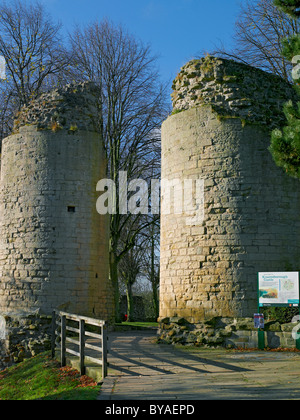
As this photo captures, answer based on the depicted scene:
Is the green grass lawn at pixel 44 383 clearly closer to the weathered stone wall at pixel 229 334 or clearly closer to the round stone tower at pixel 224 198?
the weathered stone wall at pixel 229 334

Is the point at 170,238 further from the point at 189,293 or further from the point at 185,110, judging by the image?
the point at 185,110

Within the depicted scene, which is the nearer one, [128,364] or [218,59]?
[128,364]

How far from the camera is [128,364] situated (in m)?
8.20

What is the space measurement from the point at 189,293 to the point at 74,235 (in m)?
3.74

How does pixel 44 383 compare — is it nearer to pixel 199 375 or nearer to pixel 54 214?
pixel 199 375

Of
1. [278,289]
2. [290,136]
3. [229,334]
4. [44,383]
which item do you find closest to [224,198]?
[278,289]

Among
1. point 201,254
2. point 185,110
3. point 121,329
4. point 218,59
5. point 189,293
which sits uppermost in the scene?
point 218,59

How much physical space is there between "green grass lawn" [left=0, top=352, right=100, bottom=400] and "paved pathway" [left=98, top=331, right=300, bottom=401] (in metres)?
0.38

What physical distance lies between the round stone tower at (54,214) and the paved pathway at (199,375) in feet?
10.6

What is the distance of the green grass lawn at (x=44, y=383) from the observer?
21.7 ft

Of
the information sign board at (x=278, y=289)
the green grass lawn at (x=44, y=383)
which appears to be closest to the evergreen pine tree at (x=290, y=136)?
the information sign board at (x=278, y=289)

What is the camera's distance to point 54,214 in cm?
1309

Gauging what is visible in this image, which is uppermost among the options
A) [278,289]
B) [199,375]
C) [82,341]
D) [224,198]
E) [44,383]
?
[224,198]

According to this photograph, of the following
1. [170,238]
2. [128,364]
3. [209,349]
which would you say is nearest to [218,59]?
[170,238]
